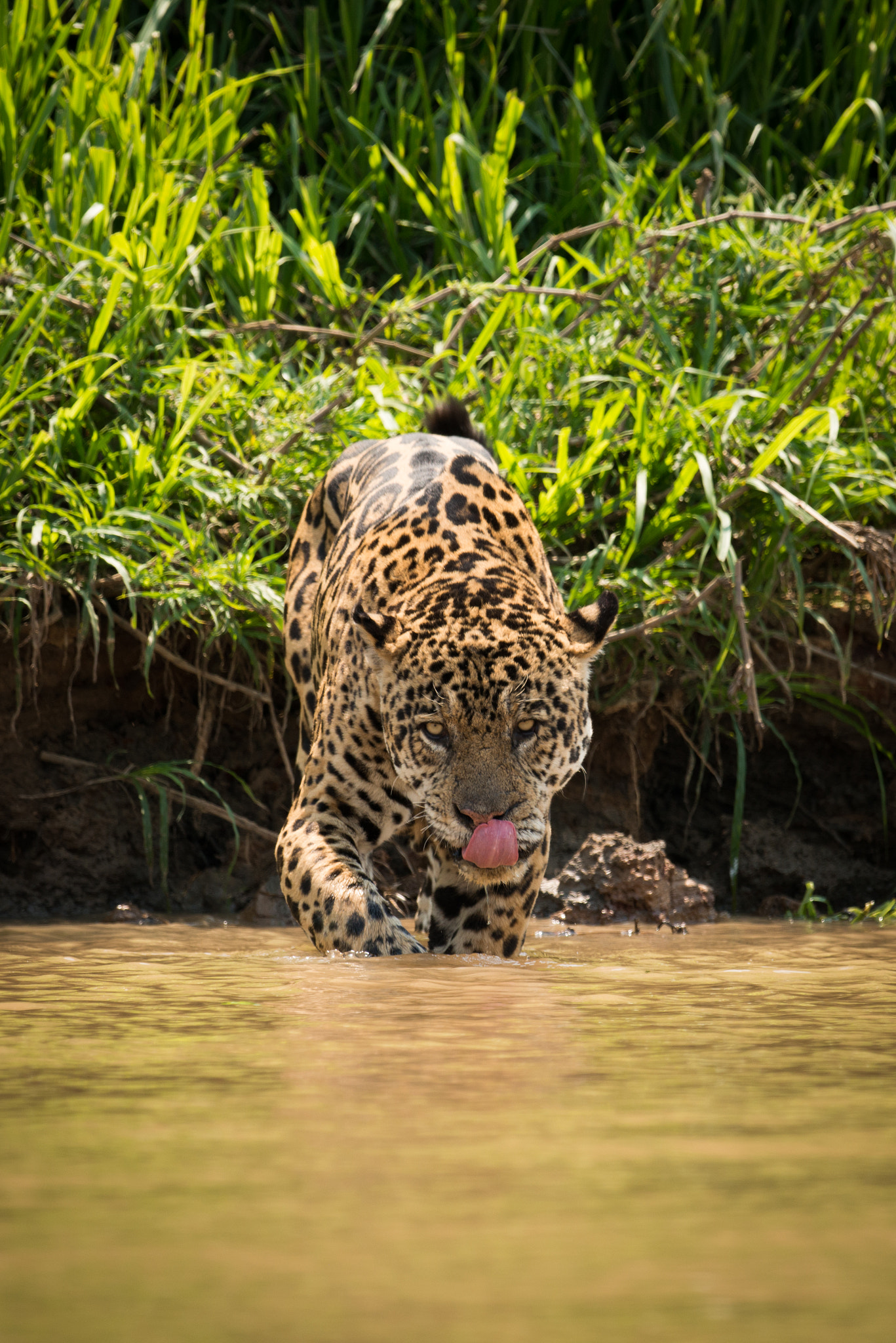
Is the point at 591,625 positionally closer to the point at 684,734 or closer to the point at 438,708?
the point at 438,708

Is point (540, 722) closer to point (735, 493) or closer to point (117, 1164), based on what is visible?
point (735, 493)

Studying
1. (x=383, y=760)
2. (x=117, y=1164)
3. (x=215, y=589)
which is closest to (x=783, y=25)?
(x=215, y=589)

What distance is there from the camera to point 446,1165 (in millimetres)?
1530

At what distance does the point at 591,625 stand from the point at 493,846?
627mm

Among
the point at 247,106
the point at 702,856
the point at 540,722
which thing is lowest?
the point at 702,856

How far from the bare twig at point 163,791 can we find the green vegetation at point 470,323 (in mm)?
405

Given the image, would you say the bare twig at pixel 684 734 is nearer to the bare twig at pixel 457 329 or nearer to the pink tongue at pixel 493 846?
the bare twig at pixel 457 329

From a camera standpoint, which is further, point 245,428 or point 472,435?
point 245,428

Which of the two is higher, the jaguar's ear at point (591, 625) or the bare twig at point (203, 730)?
the jaguar's ear at point (591, 625)

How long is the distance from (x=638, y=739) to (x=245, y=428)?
1669 millimetres

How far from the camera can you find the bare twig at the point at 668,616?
4441mm

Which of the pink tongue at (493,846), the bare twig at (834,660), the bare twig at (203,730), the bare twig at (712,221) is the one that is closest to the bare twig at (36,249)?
the bare twig at (203,730)

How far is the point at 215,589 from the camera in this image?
4402 mm

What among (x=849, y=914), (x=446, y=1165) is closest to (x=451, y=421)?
(x=849, y=914)
